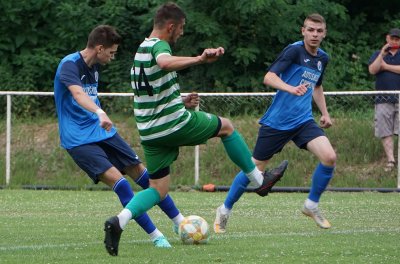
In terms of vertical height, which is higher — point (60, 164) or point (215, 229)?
point (215, 229)

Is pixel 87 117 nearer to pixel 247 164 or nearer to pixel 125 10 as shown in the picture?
pixel 247 164

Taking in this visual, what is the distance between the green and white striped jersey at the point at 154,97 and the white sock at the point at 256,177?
87cm

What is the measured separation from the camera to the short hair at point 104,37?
9486 millimetres

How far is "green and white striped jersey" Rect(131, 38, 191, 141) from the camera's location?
27.3ft

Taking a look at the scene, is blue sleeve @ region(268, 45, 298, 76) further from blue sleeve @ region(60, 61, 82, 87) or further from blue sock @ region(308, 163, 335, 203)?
blue sleeve @ region(60, 61, 82, 87)

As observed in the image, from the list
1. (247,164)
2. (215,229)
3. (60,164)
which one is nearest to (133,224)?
(215,229)

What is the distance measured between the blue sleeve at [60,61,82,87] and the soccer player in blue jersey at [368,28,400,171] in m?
8.12

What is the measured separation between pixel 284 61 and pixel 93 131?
193cm

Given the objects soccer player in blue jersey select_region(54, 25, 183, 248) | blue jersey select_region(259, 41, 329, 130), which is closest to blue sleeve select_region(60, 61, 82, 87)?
soccer player in blue jersey select_region(54, 25, 183, 248)

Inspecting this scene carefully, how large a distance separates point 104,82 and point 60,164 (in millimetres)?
4032

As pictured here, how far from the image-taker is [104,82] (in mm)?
21328

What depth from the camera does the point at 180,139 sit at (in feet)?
27.9

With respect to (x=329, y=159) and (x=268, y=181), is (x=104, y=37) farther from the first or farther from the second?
(x=329, y=159)

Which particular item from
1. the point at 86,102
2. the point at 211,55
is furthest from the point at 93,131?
the point at 211,55
